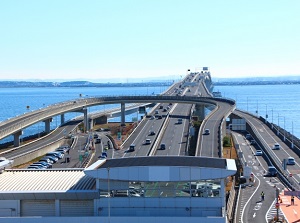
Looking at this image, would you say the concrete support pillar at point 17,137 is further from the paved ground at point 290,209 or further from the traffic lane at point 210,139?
the paved ground at point 290,209

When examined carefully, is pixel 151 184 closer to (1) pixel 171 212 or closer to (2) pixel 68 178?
(1) pixel 171 212

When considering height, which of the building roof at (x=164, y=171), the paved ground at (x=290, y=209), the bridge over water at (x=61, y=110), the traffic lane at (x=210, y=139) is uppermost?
the building roof at (x=164, y=171)

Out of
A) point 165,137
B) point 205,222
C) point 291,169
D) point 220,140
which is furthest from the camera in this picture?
point 165,137

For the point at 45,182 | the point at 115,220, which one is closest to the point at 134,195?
the point at 115,220

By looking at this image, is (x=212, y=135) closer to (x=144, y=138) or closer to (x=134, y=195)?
(x=144, y=138)

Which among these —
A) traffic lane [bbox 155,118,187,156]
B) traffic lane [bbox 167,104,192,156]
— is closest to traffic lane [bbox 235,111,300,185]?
traffic lane [bbox 167,104,192,156]

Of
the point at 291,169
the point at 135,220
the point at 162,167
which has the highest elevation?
the point at 162,167

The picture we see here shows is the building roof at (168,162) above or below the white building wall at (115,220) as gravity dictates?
above

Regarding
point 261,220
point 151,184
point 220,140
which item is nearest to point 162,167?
point 151,184

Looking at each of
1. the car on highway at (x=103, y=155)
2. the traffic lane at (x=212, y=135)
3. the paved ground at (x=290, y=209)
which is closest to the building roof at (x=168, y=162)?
the paved ground at (x=290, y=209)

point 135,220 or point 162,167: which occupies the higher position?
point 162,167

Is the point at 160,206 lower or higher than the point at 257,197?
higher
